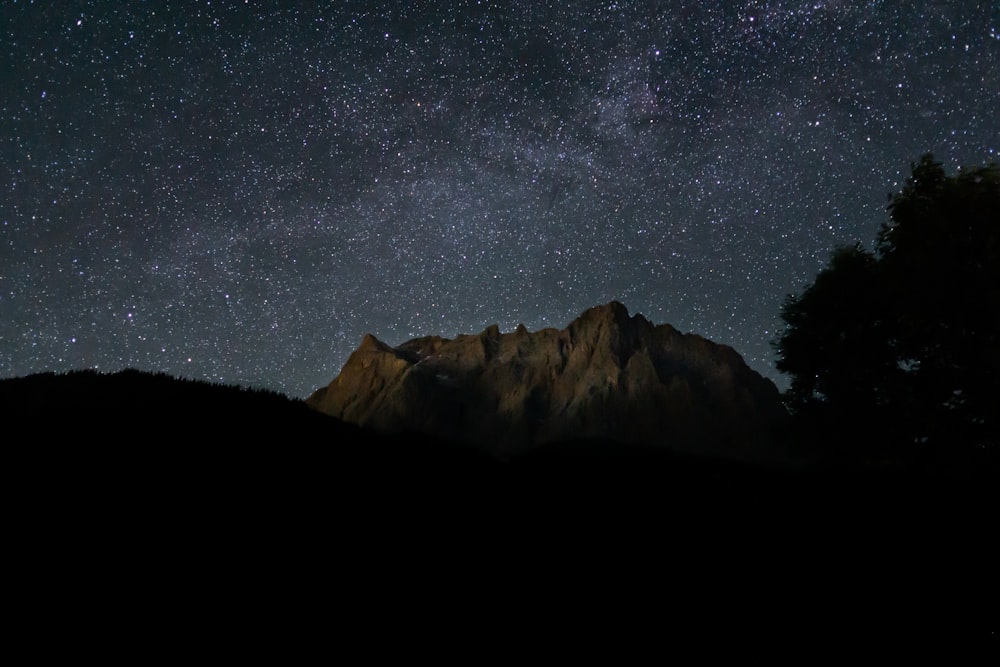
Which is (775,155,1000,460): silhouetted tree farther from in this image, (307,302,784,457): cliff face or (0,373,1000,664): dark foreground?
(307,302,784,457): cliff face

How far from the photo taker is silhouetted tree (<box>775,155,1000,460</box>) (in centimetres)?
1762

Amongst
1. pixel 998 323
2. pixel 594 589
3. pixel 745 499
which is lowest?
pixel 594 589

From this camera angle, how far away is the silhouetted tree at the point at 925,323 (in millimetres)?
17625

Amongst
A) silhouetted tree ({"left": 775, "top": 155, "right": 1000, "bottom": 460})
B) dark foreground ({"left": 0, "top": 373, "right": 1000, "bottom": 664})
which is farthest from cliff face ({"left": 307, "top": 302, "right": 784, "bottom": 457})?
dark foreground ({"left": 0, "top": 373, "right": 1000, "bottom": 664})

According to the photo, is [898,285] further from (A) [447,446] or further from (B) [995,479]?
(A) [447,446]

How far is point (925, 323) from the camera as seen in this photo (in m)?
18.4

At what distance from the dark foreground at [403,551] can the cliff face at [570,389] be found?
71874 millimetres

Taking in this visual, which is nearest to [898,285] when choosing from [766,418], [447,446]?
[447,446]

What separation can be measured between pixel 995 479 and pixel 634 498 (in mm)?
10727

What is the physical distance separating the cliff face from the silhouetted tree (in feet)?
183

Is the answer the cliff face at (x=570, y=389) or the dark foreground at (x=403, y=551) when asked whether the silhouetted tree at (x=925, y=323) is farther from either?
the cliff face at (x=570, y=389)

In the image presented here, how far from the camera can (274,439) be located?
7.90m

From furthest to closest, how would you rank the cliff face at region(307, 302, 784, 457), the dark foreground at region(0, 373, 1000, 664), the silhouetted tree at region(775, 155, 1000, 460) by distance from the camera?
the cliff face at region(307, 302, 784, 457) → the silhouetted tree at region(775, 155, 1000, 460) → the dark foreground at region(0, 373, 1000, 664)

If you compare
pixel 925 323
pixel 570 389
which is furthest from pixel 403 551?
pixel 570 389
